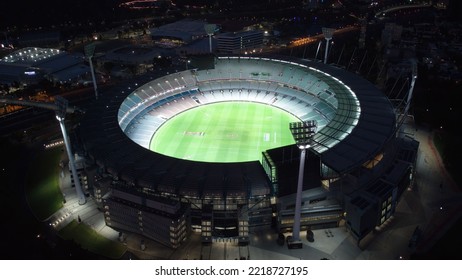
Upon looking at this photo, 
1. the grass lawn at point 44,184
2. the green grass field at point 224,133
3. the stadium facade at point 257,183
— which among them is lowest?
the grass lawn at point 44,184

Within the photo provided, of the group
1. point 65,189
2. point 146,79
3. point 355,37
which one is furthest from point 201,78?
point 355,37

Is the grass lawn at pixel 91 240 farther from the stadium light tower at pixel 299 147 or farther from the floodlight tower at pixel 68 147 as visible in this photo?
the stadium light tower at pixel 299 147

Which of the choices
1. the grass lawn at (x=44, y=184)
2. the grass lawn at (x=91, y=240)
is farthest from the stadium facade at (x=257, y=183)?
the grass lawn at (x=44, y=184)

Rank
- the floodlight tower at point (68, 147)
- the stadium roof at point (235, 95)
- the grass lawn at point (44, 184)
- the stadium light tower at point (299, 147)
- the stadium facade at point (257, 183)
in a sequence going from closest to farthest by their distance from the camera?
the stadium light tower at point (299, 147) → the stadium facade at point (257, 183) → the stadium roof at point (235, 95) → the floodlight tower at point (68, 147) → the grass lawn at point (44, 184)

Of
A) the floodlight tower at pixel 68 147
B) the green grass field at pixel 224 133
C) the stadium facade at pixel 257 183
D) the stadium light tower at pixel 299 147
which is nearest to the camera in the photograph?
the stadium light tower at pixel 299 147

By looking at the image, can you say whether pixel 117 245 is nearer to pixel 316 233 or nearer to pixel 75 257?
pixel 75 257

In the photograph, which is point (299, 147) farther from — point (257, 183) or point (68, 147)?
point (68, 147)

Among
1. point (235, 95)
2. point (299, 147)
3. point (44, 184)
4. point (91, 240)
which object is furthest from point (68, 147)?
point (235, 95)
